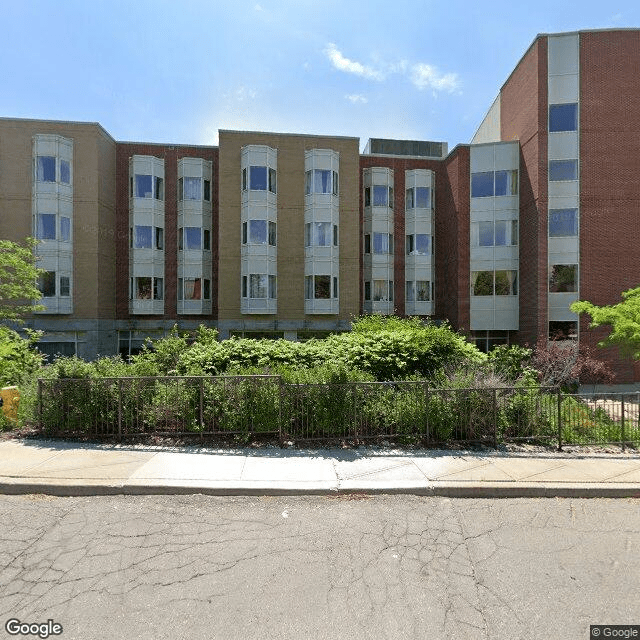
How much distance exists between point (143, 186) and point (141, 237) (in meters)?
3.82

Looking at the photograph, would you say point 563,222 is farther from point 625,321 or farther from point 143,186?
point 143,186

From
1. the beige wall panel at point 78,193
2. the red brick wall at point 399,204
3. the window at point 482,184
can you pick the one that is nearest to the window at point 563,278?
the window at point 482,184

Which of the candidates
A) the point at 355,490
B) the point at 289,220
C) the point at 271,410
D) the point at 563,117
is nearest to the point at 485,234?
the point at 563,117

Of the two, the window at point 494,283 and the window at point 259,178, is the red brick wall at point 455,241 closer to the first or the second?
the window at point 494,283

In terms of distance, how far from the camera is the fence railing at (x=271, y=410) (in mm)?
7461

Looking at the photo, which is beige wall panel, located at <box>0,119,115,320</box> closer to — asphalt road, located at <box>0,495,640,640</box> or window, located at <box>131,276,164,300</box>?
window, located at <box>131,276,164,300</box>

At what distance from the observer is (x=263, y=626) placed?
3.02m

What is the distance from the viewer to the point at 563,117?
21828 mm

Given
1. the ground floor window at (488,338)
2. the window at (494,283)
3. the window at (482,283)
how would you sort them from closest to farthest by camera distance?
1. the window at (494,283)
2. the window at (482,283)
3. the ground floor window at (488,338)

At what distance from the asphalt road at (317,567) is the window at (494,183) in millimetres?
23817

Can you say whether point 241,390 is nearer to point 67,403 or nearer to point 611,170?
point 67,403

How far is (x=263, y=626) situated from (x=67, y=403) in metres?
6.73

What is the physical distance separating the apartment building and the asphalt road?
2082 cm

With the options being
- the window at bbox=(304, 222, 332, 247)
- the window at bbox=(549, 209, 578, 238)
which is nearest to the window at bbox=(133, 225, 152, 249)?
the window at bbox=(304, 222, 332, 247)
